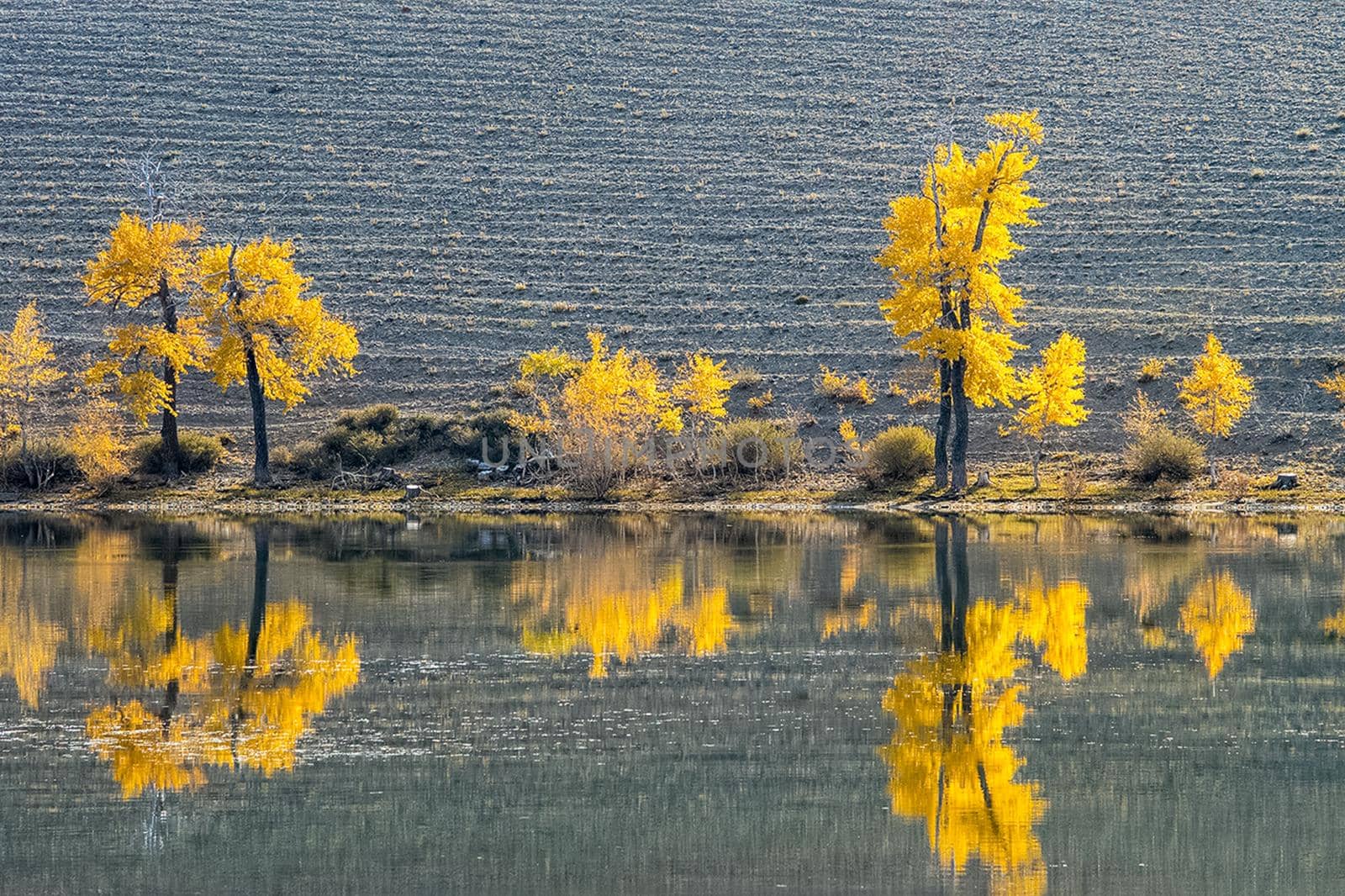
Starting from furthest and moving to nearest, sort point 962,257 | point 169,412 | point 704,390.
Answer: point 704,390 → point 169,412 → point 962,257

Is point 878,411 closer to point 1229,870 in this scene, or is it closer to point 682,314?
point 682,314

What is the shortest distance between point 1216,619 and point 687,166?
2200 inches

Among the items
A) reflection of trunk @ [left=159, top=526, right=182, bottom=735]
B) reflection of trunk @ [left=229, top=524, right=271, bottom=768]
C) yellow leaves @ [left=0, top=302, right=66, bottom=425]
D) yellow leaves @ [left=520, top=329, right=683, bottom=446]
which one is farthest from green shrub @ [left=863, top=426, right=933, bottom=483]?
yellow leaves @ [left=0, top=302, right=66, bottom=425]

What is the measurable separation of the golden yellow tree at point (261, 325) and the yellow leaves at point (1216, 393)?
23.9 meters

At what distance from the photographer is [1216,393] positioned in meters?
47.9

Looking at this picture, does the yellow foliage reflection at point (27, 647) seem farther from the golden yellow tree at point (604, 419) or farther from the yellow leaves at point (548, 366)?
the yellow leaves at point (548, 366)

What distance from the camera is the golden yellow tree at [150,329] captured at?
50594 millimetres

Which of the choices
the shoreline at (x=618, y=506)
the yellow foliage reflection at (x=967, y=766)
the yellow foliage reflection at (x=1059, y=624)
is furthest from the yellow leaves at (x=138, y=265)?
the yellow foliage reflection at (x=967, y=766)

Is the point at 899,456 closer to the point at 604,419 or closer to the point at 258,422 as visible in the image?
the point at 604,419

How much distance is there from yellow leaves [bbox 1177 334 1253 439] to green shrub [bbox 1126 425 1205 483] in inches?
37.8

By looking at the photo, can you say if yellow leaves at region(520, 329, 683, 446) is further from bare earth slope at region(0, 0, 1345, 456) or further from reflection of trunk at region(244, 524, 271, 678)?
reflection of trunk at region(244, 524, 271, 678)

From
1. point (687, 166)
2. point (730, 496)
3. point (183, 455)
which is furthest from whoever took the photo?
point (687, 166)

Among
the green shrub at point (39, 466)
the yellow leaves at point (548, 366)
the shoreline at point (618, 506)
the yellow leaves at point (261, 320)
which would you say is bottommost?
the shoreline at point (618, 506)

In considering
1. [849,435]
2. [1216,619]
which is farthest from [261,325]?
[1216,619]
